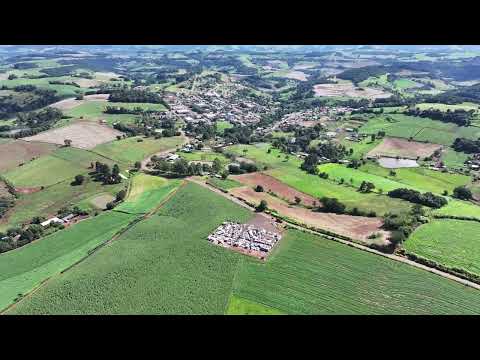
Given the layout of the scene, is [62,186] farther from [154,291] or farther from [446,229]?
[446,229]

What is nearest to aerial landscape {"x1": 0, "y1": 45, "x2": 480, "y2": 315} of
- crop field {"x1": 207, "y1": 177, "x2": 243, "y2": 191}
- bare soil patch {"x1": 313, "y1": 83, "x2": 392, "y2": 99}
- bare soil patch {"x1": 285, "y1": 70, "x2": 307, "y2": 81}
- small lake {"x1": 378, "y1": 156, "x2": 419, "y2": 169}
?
crop field {"x1": 207, "y1": 177, "x2": 243, "y2": 191}

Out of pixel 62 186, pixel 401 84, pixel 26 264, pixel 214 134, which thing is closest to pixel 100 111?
pixel 214 134

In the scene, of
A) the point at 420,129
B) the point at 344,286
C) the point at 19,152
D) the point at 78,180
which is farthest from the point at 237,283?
the point at 420,129

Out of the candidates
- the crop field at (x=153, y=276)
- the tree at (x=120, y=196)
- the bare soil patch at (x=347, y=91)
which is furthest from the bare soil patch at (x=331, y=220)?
the bare soil patch at (x=347, y=91)

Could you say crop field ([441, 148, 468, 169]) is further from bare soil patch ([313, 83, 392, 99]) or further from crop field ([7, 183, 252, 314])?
bare soil patch ([313, 83, 392, 99])

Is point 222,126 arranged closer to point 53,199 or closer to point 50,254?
point 53,199

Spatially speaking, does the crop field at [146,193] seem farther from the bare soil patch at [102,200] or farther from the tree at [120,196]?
the bare soil patch at [102,200]
